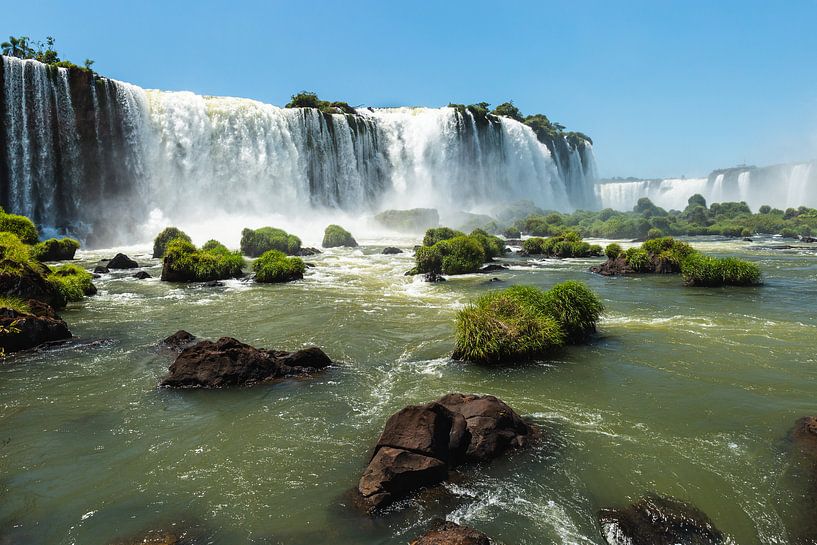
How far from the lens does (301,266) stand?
78.2ft

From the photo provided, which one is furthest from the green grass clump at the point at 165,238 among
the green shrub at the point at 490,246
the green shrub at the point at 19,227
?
the green shrub at the point at 490,246

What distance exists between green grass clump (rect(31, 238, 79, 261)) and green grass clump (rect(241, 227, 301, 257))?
34.4ft

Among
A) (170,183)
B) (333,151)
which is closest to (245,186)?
(170,183)

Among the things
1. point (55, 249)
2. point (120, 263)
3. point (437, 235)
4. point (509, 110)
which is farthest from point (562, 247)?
point (509, 110)

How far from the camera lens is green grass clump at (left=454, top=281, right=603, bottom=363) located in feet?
32.5

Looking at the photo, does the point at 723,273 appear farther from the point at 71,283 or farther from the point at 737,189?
the point at 737,189

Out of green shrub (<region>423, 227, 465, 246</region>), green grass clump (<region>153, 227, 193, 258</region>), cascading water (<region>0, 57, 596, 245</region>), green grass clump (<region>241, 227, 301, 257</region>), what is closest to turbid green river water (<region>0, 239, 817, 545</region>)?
green grass clump (<region>241, 227, 301, 257</region>)

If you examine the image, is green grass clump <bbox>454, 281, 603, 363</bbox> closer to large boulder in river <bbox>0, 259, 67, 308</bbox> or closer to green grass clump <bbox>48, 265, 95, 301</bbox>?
large boulder in river <bbox>0, 259, 67, 308</bbox>

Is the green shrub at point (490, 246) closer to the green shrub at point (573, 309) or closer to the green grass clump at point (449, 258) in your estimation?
the green grass clump at point (449, 258)

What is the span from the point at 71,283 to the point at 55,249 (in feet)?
49.9

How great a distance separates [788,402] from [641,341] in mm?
3914

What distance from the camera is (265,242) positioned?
105ft

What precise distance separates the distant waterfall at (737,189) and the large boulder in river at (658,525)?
120662 mm

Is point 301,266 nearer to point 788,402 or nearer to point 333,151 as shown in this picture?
point 788,402
